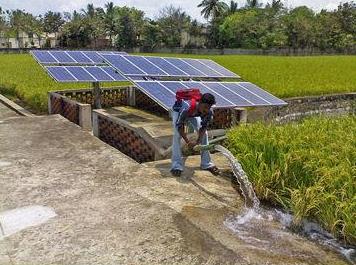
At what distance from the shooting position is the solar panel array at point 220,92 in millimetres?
7822

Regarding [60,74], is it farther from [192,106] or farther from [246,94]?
[192,106]

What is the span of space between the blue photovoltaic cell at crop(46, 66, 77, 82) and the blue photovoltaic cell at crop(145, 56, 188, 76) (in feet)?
7.90

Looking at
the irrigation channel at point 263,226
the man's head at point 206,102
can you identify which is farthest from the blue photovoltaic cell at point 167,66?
the irrigation channel at point 263,226

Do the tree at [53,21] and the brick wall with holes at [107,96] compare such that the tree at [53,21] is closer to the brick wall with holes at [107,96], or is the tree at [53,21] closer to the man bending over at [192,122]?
the brick wall with holes at [107,96]

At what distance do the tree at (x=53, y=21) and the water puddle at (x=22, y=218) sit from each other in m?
90.0

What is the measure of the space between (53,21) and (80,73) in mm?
82890

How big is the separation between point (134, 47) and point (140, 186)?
69005 millimetres

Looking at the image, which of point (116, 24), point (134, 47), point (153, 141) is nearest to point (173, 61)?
point (153, 141)

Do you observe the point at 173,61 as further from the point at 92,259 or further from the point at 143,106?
the point at 92,259

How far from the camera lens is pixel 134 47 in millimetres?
72562

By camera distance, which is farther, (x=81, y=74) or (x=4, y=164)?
(x=81, y=74)

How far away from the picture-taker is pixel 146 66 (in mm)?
10742

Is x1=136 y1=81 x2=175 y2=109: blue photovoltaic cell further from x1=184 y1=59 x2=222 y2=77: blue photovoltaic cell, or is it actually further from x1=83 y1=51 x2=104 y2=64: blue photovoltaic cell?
x1=83 y1=51 x2=104 y2=64: blue photovoltaic cell

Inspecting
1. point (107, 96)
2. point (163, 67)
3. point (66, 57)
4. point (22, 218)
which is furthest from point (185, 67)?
point (22, 218)
